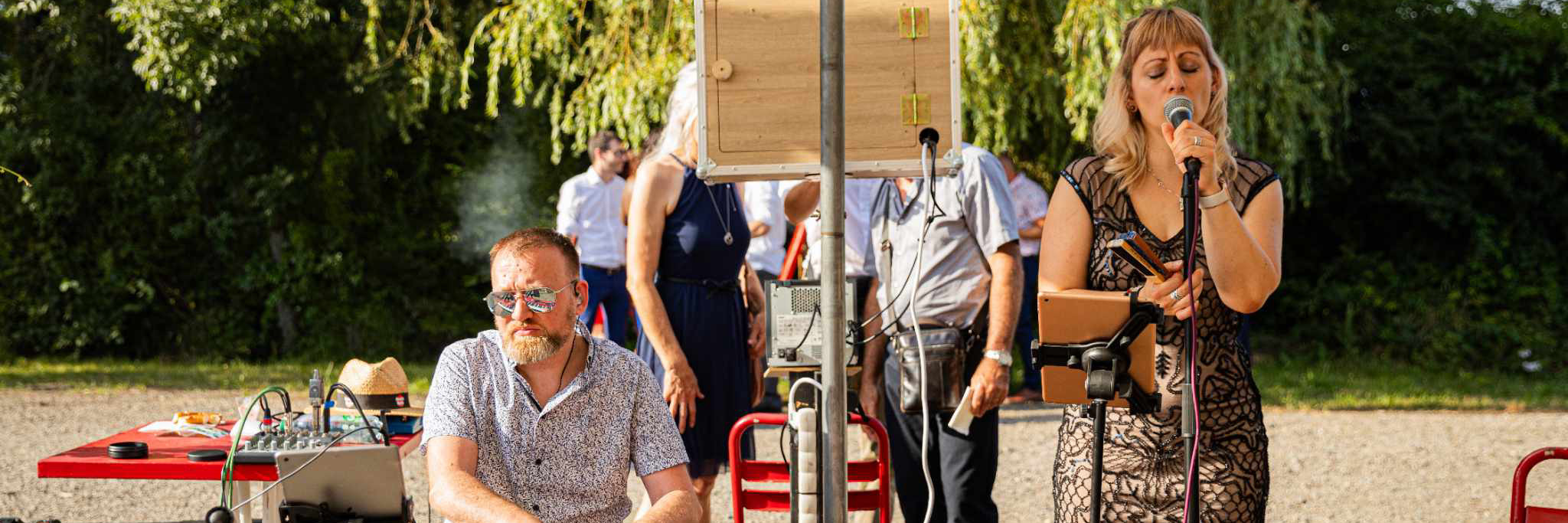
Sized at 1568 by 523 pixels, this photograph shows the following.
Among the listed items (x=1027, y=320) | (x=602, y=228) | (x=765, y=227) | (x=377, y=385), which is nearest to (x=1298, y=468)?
(x=1027, y=320)

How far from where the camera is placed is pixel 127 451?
3.59 metres

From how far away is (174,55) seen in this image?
11.5m

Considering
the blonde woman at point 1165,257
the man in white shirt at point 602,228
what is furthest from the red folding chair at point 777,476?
the man in white shirt at point 602,228

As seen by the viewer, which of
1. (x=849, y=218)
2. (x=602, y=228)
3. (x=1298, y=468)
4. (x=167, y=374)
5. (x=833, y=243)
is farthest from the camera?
(x=167, y=374)

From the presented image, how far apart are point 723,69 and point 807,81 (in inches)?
6.6

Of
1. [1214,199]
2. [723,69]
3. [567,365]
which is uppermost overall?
[723,69]

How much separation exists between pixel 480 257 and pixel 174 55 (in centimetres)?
370

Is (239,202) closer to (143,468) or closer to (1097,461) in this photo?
(143,468)

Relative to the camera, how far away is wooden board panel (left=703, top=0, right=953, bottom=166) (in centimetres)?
271

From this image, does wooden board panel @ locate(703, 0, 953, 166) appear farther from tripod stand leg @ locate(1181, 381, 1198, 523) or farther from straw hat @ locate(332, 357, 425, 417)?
straw hat @ locate(332, 357, 425, 417)

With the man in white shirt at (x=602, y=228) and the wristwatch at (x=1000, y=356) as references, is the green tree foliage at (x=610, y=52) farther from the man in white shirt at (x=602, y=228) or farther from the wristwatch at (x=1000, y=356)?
the wristwatch at (x=1000, y=356)

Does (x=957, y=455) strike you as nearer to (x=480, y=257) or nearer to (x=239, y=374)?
(x=239, y=374)

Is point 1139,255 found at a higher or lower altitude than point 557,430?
higher

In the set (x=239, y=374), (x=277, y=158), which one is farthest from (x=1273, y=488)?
(x=277, y=158)
